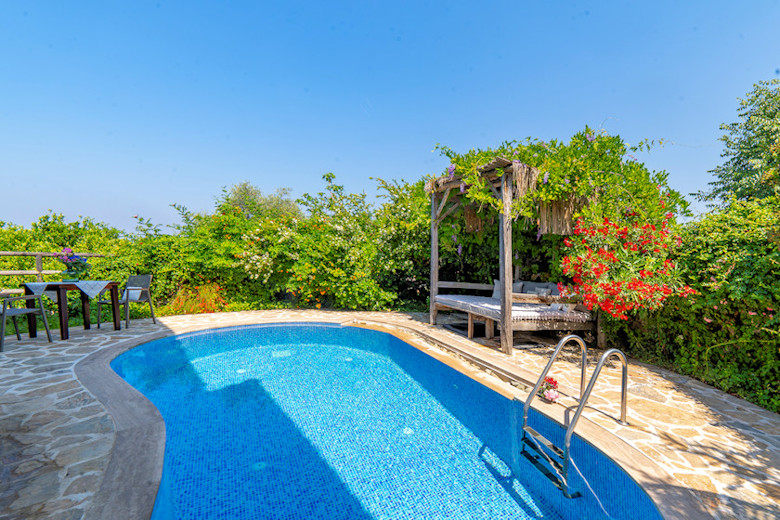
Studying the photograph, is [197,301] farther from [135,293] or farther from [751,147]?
[751,147]

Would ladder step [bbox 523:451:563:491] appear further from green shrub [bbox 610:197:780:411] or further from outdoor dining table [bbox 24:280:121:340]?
outdoor dining table [bbox 24:280:121:340]

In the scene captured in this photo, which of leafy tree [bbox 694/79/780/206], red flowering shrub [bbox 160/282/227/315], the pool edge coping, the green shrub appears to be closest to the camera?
the pool edge coping

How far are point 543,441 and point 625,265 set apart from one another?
2.72 meters

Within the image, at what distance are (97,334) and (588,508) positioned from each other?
773 cm

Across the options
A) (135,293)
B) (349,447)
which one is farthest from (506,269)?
(135,293)

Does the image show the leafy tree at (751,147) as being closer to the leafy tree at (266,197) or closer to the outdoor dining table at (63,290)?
the outdoor dining table at (63,290)

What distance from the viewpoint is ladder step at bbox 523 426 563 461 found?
251 centimetres

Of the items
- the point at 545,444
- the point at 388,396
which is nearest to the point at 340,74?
the point at 388,396

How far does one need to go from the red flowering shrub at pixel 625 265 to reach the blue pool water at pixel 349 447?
1.85 metres

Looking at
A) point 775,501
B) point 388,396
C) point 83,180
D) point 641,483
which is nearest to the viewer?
point 775,501

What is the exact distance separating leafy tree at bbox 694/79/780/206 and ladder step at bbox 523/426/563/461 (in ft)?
57.6

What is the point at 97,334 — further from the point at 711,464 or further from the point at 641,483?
the point at 711,464

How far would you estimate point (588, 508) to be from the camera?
7.27 ft

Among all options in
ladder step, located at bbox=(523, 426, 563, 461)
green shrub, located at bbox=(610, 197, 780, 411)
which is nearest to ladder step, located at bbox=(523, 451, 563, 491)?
ladder step, located at bbox=(523, 426, 563, 461)
